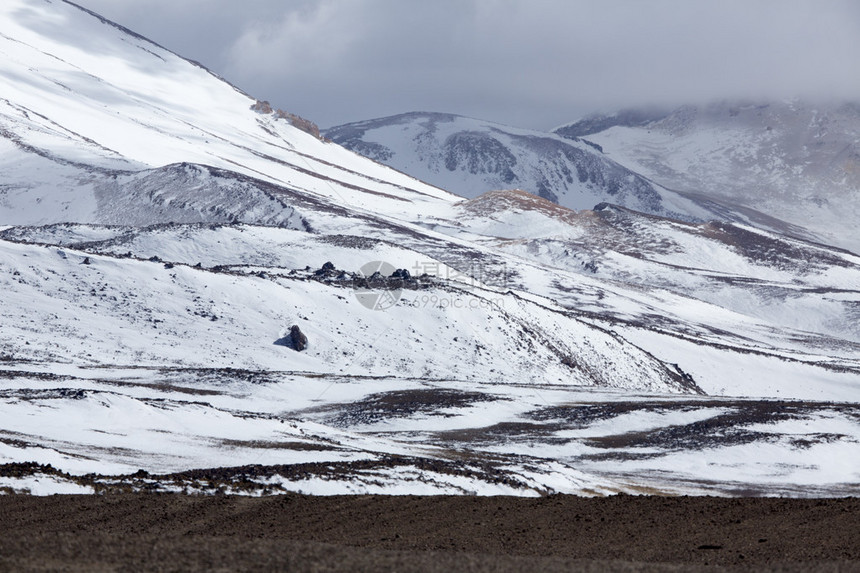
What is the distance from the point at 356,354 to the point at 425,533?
45.0 metres

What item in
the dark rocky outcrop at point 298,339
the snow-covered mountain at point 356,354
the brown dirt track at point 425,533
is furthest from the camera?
the dark rocky outcrop at point 298,339

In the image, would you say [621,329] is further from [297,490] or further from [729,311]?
[297,490]

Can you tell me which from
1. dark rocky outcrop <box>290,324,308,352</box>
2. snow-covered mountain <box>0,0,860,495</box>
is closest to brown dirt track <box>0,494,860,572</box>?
snow-covered mountain <box>0,0,860,495</box>

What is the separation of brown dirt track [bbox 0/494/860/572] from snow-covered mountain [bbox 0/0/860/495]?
303cm

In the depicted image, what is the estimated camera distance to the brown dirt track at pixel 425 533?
14.9 m

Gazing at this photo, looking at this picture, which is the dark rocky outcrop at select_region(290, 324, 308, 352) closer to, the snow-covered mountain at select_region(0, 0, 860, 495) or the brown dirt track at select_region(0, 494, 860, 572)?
the snow-covered mountain at select_region(0, 0, 860, 495)

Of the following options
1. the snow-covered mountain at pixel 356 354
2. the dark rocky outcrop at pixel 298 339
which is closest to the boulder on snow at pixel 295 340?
the dark rocky outcrop at pixel 298 339

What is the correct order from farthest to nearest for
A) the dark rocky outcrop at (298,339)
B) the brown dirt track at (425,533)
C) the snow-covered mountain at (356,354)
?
the dark rocky outcrop at (298,339) < the snow-covered mountain at (356,354) < the brown dirt track at (425,533)

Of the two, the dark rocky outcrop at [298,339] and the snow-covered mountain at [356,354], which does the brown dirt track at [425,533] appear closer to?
the snow-covered mountain at [356,354]

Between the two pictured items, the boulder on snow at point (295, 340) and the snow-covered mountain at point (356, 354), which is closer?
the snow-covered mountain at point (356, 354)

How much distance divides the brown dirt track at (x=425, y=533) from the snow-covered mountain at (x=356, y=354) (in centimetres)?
303

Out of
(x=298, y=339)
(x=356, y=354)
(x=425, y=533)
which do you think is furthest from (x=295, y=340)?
(x=425, y=533)

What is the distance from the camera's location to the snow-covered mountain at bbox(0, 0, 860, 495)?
34000 mm

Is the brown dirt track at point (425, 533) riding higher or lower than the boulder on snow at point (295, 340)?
higher
